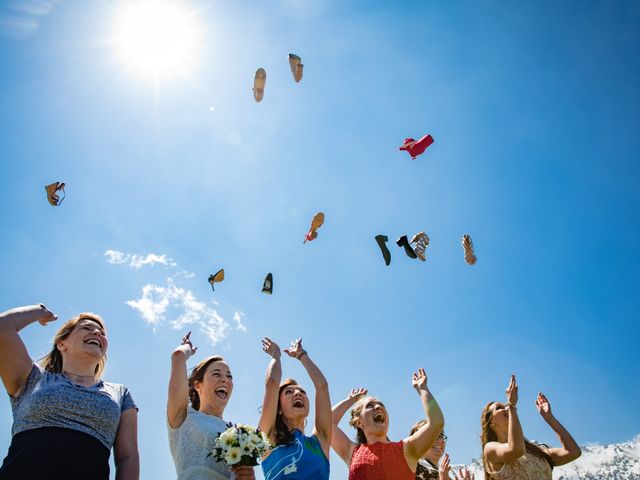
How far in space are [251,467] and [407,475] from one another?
2.26m

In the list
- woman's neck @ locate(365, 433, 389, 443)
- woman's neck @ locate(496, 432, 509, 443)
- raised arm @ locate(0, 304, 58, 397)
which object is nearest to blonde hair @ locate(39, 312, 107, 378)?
raised arm @ locate(0, 304, 58, 397)

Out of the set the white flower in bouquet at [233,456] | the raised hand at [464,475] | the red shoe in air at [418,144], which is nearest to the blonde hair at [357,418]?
the raised hand at [464,475]

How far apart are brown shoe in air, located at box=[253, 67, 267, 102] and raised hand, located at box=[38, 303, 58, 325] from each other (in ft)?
25.0

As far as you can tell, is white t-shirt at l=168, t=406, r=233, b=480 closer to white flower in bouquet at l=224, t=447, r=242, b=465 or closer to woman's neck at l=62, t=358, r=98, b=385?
white flower in bouquet at l=224, t=447, r=242, b=465

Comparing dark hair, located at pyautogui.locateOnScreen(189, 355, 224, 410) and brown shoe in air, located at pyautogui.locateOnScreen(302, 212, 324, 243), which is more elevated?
brown shoe in air, located at pyautogui.locateOnScreen(302, 212, 324, 243)

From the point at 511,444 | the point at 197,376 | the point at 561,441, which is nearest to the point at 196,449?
the point at 197,376

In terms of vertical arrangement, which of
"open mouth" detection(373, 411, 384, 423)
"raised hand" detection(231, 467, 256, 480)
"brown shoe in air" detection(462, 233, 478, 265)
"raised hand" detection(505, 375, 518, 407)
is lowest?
"raised hand" detection(231, 467, 256, 480)

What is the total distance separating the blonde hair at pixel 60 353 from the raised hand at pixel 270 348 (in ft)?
7.14

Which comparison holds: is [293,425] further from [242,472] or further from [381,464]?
[242,472]

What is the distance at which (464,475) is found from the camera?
7.05 m

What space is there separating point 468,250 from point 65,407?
10.3 m

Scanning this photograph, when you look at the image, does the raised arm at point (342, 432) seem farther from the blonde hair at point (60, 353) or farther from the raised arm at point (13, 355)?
the raised arm at point (13, 355)

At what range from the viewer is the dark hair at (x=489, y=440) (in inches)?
281

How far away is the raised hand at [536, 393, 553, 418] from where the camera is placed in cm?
783
